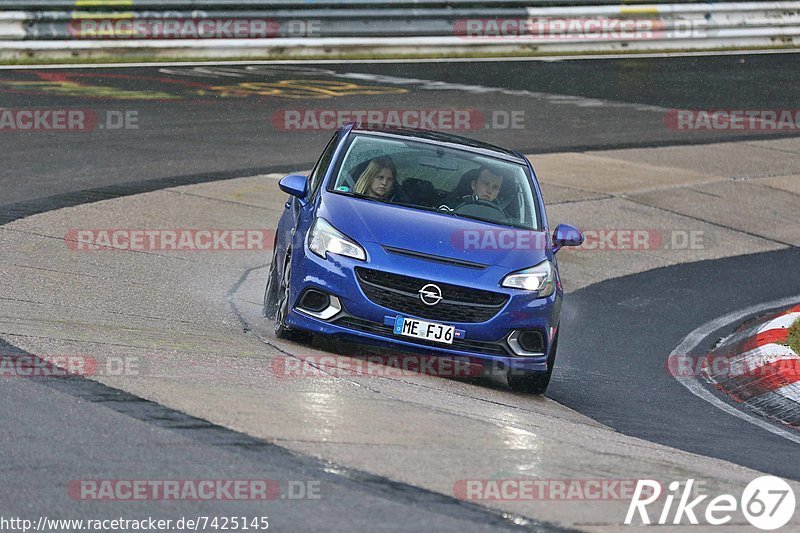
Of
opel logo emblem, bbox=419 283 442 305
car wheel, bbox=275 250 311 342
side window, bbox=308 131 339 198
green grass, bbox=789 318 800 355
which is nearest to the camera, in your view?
opel logo emblem, bbox=419 283 442 305

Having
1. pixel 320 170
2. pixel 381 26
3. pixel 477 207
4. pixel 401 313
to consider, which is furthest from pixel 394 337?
pixel 381 26

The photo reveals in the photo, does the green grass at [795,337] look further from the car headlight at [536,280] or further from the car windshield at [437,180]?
the car headlight at [536,280]

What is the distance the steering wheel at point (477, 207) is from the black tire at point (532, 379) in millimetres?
1104

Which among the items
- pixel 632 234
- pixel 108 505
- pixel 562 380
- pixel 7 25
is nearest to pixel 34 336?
pixel 108 505

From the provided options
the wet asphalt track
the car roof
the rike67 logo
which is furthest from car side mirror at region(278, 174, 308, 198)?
the rike67 logo

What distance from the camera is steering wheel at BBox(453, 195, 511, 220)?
964 centimetres

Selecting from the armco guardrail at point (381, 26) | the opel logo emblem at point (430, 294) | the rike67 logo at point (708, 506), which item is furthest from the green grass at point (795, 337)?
the armco guardrail at point (381, 26)

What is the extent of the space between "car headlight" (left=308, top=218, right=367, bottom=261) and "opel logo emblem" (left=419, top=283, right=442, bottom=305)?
17.3 inches

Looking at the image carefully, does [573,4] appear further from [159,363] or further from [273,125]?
[159,363]

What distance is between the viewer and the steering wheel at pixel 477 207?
9.64 metres

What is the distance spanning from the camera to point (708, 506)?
246 inches

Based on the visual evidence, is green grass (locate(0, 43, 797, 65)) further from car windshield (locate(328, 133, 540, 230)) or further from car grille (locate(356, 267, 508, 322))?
car grille (locate(356, 267, 508, 322))

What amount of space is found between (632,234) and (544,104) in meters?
7.36

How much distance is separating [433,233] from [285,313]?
1122 mm
